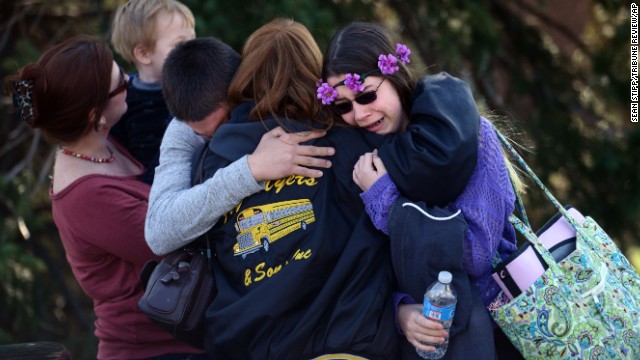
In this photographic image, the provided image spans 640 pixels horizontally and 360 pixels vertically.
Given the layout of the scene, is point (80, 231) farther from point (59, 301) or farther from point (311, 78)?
point (59, 301)

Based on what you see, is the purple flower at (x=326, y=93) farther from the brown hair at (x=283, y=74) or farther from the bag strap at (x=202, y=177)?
the bag strap at (x=202, y=177)

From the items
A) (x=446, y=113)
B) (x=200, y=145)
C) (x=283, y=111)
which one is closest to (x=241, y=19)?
(x=200, y=145)

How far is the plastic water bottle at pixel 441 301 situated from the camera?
6.39ft

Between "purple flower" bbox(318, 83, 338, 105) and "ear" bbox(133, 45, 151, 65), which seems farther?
"ear" bbox(133, 45, 151, 65)

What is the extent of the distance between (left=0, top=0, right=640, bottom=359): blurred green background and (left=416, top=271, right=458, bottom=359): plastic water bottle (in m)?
2.59

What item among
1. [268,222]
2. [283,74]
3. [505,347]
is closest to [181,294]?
[268,222]

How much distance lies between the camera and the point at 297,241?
2.09 m

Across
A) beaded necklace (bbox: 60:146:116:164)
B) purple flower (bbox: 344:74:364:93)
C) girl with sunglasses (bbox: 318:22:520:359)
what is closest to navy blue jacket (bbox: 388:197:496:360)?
girl with sunglasses (bbox: 318:22:520:359)

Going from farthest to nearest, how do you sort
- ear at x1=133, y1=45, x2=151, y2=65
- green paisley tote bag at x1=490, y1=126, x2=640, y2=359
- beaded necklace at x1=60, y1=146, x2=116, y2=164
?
ear at x1=133, y1=45, x2=151, y2=65 → beaded necklace at x1=60, y1=146, x2=116, y2=164 → green paisley tote bag at x1=490, y1=126, x2=640, y2=359

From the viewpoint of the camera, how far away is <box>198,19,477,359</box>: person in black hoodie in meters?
2.04

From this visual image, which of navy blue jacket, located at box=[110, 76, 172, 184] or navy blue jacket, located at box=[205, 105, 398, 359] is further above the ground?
navy blue jacket, located at box=[205, 105, 398, 359]

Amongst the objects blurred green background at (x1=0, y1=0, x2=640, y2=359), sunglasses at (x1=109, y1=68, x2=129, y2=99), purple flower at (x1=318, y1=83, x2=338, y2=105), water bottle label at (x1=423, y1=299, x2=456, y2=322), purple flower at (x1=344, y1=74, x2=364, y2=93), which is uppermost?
purple flower at (x1=344, y1=74, x2=364, y2=93)

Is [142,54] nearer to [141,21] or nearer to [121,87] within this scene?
[141,21]

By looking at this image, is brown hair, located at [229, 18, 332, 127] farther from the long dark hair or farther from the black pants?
the black pants
